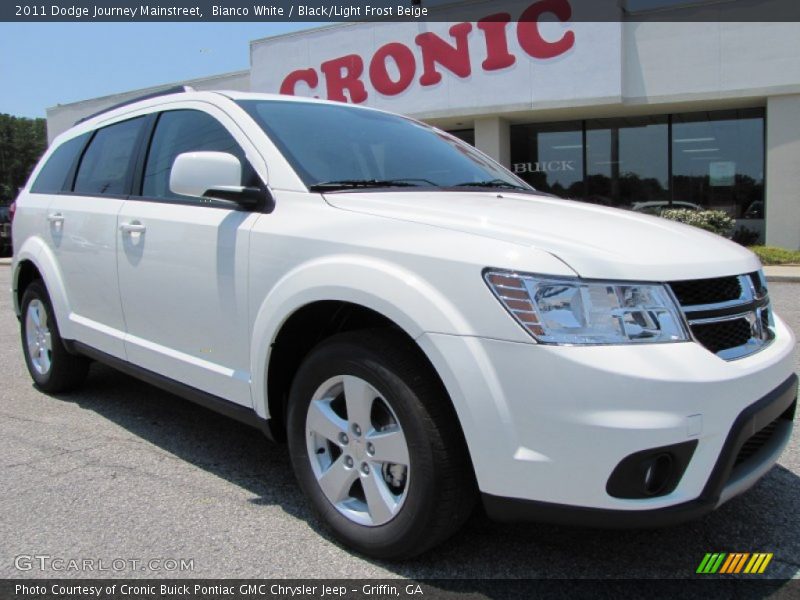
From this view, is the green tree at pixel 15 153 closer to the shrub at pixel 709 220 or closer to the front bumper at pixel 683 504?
the shrub at pixel 709 220

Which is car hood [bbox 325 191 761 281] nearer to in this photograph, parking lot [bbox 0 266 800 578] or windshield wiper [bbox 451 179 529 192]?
windshield wiper [bbox 451 179 529 192]

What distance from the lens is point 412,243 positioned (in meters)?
2.34

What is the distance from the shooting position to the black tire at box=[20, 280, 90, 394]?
15.1 ft

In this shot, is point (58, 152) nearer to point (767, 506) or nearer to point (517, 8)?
point (767, 506)

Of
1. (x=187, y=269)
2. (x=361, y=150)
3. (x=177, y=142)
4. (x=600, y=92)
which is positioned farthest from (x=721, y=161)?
(x=187, y=269)

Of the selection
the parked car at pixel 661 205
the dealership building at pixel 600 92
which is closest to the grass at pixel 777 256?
the dealership building at pixel 600 92

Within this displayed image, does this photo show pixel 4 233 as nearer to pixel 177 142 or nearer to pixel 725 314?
pixel 177 142

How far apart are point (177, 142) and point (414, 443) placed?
7.34ft

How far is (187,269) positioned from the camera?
3184 mm

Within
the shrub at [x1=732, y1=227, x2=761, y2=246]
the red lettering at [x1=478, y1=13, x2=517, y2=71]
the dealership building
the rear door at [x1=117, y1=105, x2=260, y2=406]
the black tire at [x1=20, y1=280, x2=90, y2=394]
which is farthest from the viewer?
the shrub at [x1=732, y1=227, x2=761, y2=246]

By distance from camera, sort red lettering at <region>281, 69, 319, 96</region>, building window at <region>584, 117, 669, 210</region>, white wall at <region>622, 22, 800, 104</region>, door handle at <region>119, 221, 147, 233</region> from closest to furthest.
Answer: door handle at <region>119, 221, 147, 233</region> → white wall at <region>622, 22, 800, 104</region> → building window at <region>584, 117, 669, 210</region> → red lettering at <region>281, 69, 319, 96</region>

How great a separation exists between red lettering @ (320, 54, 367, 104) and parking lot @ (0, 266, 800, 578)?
14.9 metres

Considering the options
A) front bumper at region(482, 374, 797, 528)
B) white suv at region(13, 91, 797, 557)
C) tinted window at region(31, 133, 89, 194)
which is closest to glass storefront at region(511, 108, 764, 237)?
tinted window at region(31, 133, 89, 194)

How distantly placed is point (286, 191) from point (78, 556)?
1.64 m
